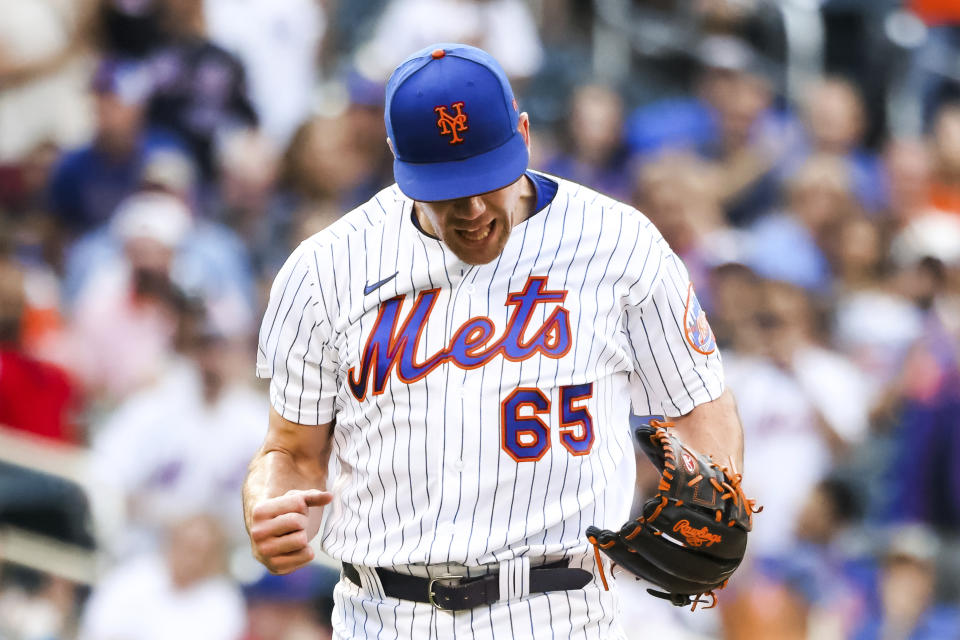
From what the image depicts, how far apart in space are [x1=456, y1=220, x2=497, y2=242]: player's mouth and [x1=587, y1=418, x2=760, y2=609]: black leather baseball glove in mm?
515

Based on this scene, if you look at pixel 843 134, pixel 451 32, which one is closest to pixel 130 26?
pixel 451 32

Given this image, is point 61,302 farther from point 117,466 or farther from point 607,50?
point 607,50

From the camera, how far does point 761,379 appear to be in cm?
654

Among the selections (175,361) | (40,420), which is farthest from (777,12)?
(40,420)

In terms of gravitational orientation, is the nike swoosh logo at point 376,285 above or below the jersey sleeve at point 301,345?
above

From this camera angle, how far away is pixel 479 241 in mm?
3061

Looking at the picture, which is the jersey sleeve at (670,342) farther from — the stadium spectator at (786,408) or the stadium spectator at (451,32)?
the stadium spectator at (451,32)

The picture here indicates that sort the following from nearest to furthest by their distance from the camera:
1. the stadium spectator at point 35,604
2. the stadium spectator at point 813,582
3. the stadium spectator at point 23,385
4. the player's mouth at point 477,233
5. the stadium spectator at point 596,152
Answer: the player's mouth at point 477,233 < the stadium spectator at point 813,582 < the stadium spectator at point 35,604 < the stadium spectator at point 23,385 < the stadium spectator at point 596,152

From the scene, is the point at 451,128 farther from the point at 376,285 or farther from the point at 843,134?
the point at 843,134

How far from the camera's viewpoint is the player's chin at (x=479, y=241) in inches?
120

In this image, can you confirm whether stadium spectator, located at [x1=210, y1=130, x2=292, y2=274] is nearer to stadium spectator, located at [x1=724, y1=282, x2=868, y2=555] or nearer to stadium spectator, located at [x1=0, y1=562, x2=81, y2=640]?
stadium spectator, located at [x1=0, y1=562, x2=81, y2=640]

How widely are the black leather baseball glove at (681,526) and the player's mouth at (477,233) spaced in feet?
1.69

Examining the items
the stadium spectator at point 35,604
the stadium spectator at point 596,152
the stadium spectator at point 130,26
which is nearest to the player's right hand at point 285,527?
the stadium spectator at point 35,604

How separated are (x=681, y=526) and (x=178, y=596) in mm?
3658
